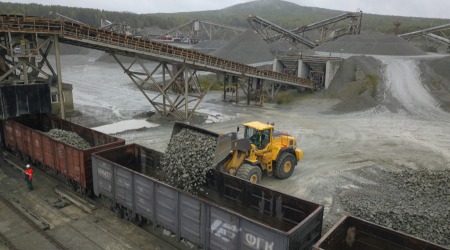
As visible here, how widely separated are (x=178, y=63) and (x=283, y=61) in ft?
65.7

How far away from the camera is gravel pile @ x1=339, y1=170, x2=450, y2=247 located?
10127mm

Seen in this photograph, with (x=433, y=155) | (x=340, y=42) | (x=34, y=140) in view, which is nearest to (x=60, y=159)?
(x=34, y=140)

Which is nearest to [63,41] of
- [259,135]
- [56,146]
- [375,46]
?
[56,146]

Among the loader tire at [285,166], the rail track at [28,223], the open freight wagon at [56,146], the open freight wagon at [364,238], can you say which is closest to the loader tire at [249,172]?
the loader tire at [285,166]

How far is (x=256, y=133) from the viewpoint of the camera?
1348 centimetres

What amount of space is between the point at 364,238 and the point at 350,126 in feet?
56.8

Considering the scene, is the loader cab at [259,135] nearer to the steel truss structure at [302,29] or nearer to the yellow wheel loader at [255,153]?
the yellow wheel loader at [255,153]

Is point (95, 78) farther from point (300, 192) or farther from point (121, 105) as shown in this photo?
point (300, 192)

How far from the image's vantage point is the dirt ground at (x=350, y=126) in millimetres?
13602

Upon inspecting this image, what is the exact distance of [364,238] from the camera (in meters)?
7.59

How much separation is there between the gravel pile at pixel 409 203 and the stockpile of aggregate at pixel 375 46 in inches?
1272

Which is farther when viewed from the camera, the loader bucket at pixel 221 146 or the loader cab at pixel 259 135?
the loader cab at pixel 259 135

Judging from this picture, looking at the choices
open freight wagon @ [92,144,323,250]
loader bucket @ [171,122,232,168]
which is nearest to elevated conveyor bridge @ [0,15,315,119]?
open freight wagon @ [92,144,323,250]

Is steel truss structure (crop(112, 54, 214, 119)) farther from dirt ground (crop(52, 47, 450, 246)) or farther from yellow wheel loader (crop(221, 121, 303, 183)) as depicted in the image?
yellow wheel loader (crop(221, 121, 303, 183))
